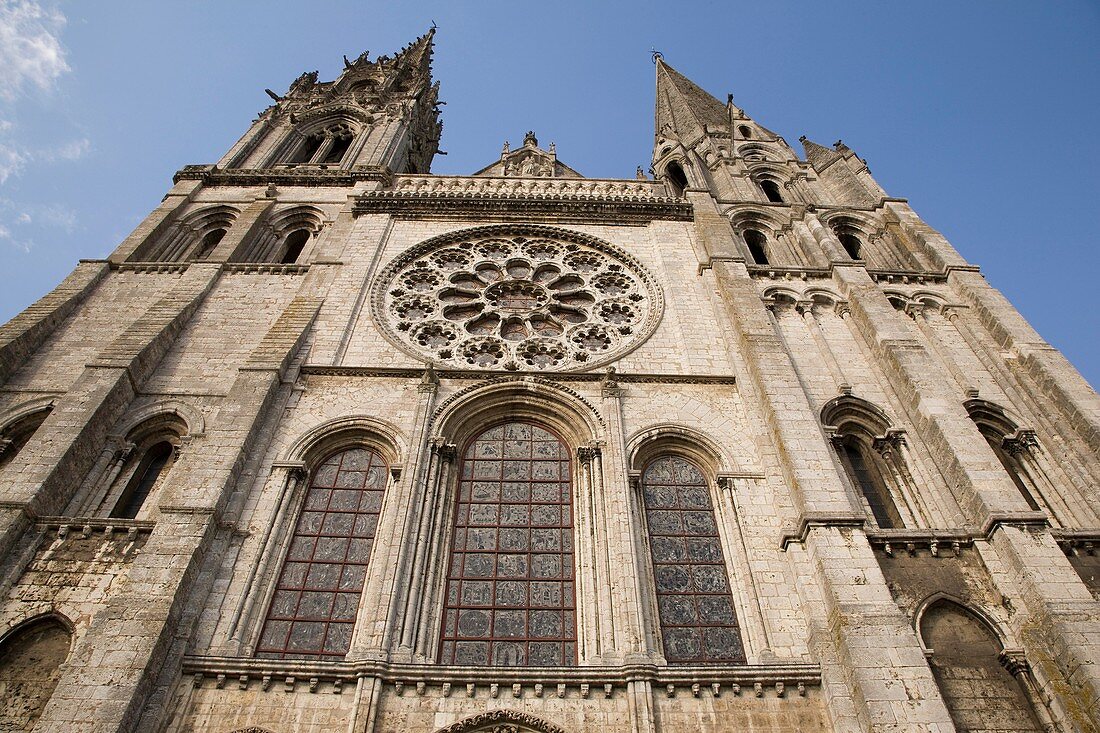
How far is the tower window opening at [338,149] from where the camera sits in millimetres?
23375

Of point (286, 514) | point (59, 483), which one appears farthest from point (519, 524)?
point (59, 483)

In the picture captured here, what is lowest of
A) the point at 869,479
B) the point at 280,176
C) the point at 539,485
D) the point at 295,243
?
the point at 539,485

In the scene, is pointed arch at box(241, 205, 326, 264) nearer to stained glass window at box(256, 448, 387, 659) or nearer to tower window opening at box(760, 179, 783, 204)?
stained glass window at box(256, 448, 387, 659)

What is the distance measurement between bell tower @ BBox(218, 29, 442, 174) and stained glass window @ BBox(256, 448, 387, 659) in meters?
11.7

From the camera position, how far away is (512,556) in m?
9.91

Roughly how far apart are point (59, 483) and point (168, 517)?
204cm

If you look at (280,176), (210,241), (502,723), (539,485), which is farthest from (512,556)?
(280,176)

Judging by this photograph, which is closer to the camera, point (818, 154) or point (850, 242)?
point (850, 242)

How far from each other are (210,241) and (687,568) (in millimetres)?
14192

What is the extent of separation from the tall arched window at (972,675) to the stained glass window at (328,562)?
6.73m

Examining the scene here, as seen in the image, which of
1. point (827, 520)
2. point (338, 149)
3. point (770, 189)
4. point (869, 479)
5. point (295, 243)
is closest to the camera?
point (827, 520)

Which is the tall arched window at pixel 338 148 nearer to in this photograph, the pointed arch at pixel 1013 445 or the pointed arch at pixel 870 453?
the pointed arch at pixel 870 453

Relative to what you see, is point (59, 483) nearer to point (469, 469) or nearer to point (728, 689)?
point (469, 469)

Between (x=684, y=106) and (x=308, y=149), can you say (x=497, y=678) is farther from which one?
(x=684, y=106)
